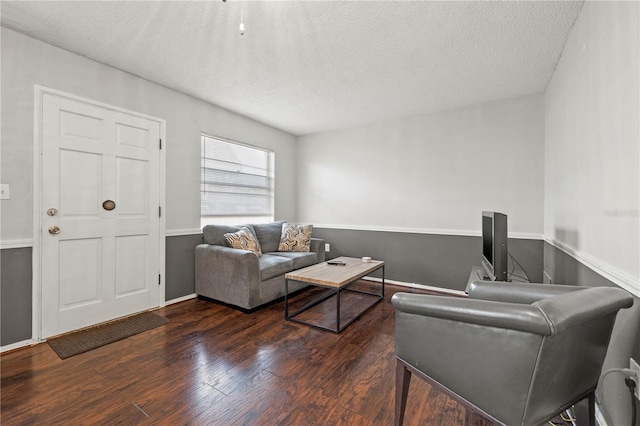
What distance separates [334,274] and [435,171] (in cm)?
218

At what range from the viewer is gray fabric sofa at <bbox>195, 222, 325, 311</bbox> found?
2.88 metres

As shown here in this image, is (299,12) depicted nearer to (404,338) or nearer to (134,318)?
(404,338)

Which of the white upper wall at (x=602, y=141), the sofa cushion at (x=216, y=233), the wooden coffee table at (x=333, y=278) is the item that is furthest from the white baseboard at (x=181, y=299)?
the white upper wall at (x=602, y=141)

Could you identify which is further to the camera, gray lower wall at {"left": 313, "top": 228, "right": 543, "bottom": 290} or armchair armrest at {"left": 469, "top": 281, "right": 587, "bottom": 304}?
gray lower wall at {"left": 313, "top": 228, "right": 543, "bottom": 290}

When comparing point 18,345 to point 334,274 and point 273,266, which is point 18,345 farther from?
point 334,274

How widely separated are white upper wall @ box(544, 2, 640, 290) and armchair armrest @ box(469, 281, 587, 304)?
243 mm

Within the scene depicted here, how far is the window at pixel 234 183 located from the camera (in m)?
3.69

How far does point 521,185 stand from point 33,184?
493cm

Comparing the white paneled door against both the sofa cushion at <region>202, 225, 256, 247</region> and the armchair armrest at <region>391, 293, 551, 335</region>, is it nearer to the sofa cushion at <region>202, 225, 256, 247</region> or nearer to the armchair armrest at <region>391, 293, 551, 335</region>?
→ the sofa cushion at <region>202, 225, 256, 247</region>

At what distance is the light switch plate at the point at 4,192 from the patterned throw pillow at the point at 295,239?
275cm

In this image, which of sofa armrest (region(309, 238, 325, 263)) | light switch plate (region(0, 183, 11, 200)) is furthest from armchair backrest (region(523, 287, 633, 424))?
light switch plate (region(0, 183, 11, 200))

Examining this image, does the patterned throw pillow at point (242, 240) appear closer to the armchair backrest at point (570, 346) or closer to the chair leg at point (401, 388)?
the chair leg at point (401, 388)

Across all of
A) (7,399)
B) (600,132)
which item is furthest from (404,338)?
(7,399)

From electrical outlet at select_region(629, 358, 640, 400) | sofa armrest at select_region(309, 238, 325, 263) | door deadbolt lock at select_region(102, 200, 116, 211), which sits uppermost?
door deadbolt lock at select_region(102, 200, 116, 211)
